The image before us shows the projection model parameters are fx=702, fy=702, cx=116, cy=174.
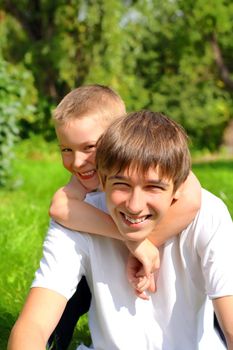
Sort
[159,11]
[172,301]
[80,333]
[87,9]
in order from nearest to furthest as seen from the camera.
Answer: [172,301]
[80,333]
[87,9]
[159,11]

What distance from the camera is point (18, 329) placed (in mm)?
2244

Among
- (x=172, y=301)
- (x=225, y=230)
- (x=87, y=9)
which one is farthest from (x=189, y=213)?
(x=87, y=9)

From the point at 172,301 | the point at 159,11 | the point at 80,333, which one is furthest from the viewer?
the point at 159,11

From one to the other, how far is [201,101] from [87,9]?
7.13 meters

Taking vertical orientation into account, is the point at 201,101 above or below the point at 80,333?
below

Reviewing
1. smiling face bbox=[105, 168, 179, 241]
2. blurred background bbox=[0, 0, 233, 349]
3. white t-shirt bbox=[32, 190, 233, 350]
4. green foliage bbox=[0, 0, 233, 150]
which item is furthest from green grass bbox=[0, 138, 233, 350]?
green foliage bbox=[0, 0, 233, 150]

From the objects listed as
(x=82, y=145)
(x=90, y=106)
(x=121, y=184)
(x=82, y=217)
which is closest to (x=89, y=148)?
(x=82, y=145)

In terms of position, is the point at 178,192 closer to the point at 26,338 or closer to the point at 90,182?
the point at 90,182

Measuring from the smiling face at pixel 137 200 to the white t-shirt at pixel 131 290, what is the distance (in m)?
0.17

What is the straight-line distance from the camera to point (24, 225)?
18.2 feet

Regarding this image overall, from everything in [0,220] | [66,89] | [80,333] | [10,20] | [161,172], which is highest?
[161,172]

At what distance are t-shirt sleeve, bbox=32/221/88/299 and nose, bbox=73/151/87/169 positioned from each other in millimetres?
237

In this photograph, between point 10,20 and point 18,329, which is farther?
point 10,20

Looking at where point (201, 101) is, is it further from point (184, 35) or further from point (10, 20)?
point (10, 20)
